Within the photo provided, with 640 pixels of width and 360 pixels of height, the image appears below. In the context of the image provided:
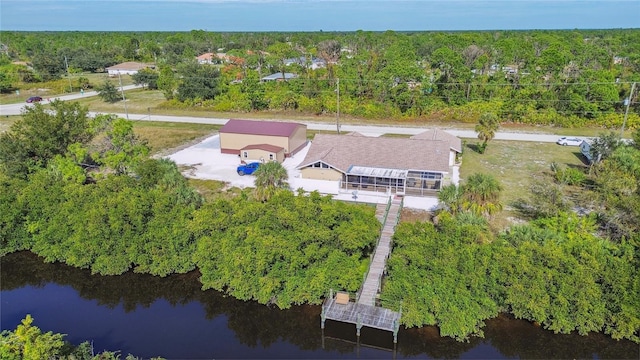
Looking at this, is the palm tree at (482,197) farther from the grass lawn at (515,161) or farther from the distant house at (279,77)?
the distant house at (279,77)

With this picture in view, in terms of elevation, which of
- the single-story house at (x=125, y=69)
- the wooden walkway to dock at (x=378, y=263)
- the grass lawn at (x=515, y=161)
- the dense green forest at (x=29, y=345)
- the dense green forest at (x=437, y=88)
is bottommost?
the wooden walkway to dock at (x=378, y=263)

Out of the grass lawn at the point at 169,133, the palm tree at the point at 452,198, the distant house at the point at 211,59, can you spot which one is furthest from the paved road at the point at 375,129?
the distant house at the point at 211,59

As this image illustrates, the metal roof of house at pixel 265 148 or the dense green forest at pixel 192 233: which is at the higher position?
the metal roof of house at pixel 265 148

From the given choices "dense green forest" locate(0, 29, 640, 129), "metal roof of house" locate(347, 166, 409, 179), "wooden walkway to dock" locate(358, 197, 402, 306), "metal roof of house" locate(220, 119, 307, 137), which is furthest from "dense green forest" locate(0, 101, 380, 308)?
"dense green forest" locate(0, 29, 640, 129)

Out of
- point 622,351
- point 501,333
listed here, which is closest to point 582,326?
point 622,351

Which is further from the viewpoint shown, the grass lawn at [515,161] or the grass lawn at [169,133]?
the grass lawn at [169,133]

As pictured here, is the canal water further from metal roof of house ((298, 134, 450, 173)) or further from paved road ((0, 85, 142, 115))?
paved road ((0, 85, 142, 115))

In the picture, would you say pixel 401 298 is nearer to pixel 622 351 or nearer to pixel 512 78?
pixel 622 351
